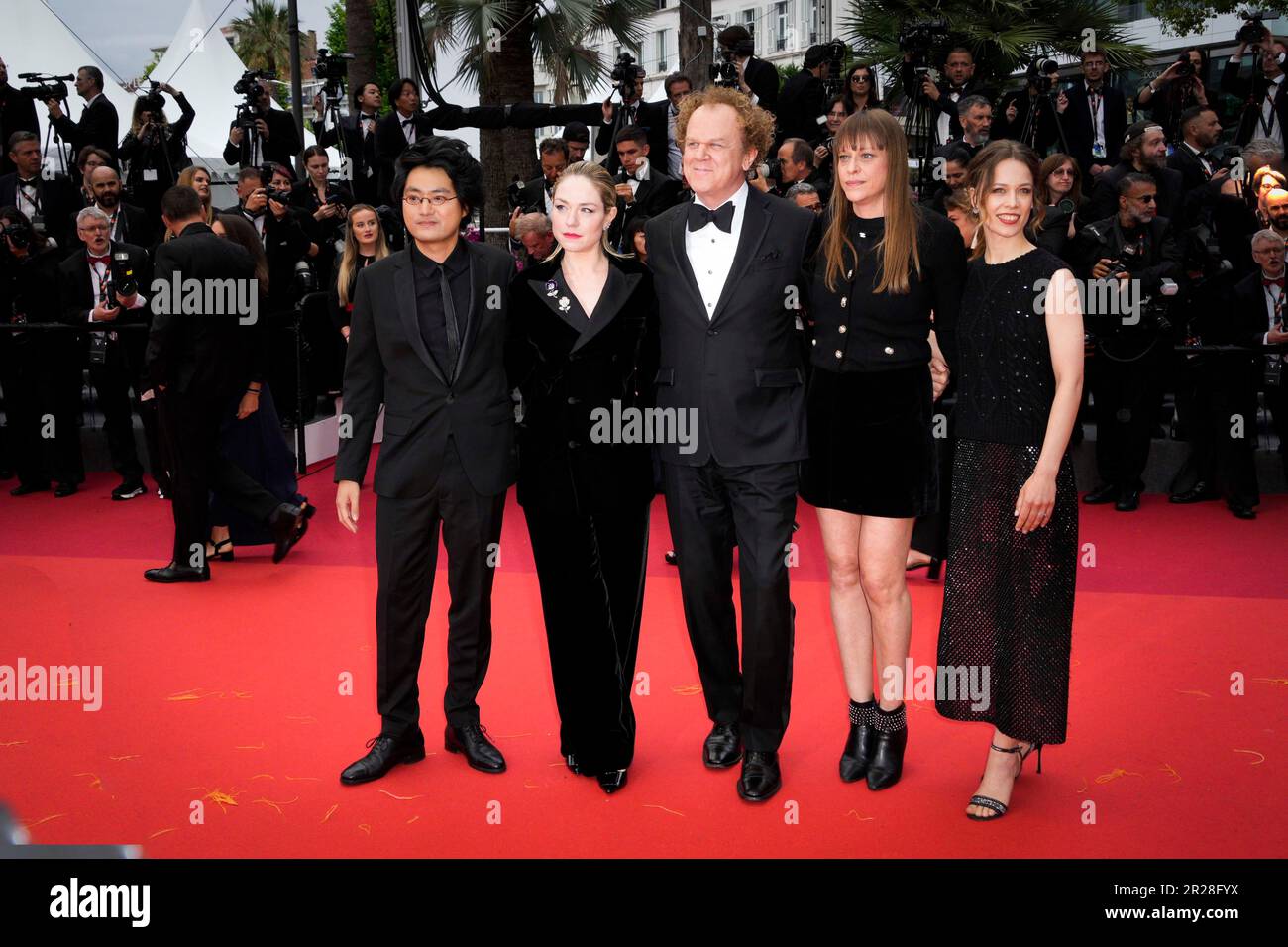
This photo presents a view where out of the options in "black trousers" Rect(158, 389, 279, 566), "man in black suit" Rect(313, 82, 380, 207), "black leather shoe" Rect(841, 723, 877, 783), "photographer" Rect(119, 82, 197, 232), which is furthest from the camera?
"man in black suit" Rect(313, 82, 380, 207)

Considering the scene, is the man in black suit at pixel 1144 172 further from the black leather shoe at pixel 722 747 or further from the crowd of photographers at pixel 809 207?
the black leather shoe at pixel 722 747

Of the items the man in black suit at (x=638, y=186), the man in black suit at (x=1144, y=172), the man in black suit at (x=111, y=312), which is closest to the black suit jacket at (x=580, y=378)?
the man in black suit at (x=638, y=186)

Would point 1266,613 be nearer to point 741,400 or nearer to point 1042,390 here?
point 1042,390

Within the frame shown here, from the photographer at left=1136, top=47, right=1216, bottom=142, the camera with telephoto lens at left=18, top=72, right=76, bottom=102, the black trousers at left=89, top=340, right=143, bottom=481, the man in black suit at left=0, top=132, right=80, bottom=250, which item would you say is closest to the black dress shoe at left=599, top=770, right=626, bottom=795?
the black trousers at left=89, top=340, right=143, bottom=481

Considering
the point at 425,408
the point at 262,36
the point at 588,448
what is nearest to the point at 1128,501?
the point at 588,448

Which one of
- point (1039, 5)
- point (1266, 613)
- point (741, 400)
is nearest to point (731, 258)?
point (741, 400)

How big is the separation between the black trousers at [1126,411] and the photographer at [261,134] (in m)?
6.33

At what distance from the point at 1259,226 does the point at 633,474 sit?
578cm

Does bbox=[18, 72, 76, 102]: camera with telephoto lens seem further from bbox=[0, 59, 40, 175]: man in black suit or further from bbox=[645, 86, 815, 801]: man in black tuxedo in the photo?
bbox=[645, 86, 815, 801]: man in black tuxedo

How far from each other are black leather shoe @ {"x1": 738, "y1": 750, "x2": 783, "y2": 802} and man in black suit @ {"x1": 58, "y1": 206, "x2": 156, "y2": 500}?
541cm

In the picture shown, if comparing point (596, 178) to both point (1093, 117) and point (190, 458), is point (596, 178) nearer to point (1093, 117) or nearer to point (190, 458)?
point (190, 458)

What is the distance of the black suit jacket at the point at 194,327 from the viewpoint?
19.5ft

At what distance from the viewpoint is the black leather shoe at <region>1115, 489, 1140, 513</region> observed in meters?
7.41

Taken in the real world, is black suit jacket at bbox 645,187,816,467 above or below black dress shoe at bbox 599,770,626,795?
above
